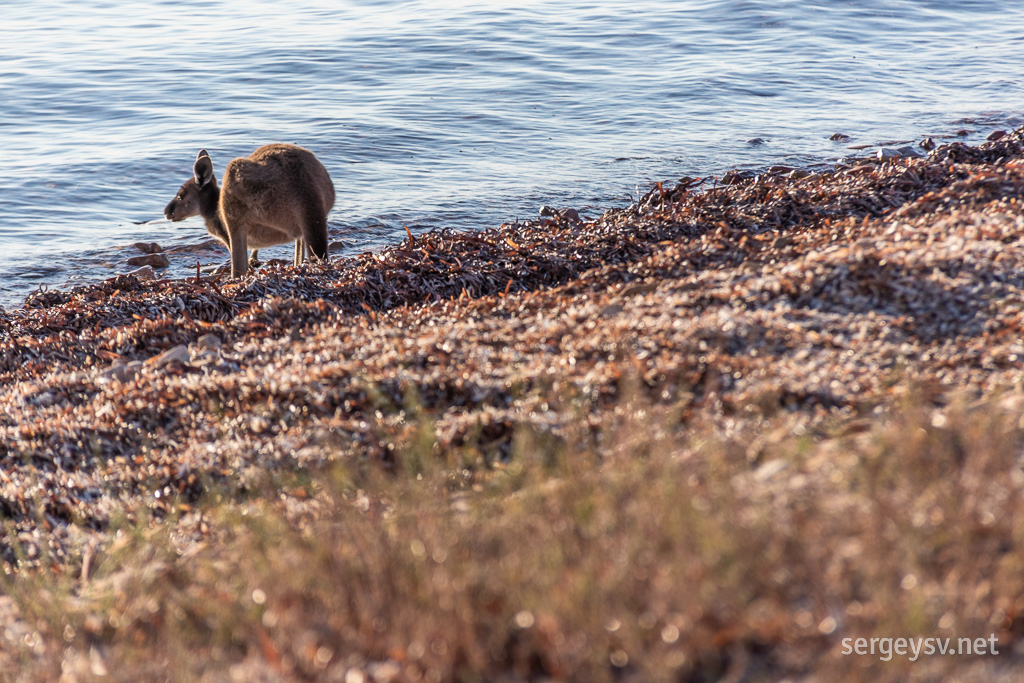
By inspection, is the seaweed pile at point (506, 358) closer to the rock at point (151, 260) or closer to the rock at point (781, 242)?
the rock at point (781, 242)

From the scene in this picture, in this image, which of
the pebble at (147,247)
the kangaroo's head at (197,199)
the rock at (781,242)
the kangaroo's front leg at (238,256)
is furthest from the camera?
the pebble at (147,247)

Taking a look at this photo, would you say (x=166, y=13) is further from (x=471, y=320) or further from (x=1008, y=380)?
(x=1008, y=380)

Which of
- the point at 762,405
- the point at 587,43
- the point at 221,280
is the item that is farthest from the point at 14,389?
the point at 587,43

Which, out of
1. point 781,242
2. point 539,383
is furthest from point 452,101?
point 539,383

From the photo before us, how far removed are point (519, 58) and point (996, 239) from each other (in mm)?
15329

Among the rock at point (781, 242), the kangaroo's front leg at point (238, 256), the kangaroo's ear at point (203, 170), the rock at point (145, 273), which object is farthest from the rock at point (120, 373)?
the rock at point (781, 242)

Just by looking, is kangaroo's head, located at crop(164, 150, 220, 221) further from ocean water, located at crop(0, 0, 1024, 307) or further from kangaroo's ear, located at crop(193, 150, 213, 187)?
ocean water, located at crop(0, 0, 1024, 307)

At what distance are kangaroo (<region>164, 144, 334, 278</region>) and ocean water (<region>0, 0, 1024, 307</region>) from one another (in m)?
1.60

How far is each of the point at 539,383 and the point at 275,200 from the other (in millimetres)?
4776

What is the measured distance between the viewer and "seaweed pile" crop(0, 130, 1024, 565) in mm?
3926

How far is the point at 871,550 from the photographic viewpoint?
2131 millimetres

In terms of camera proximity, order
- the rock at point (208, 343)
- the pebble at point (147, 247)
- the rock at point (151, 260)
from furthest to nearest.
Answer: the pebble at point (147, 247)
the rock at point (151, 260)
the rock at point (208, 343)

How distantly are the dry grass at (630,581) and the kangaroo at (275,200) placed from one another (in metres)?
5.61

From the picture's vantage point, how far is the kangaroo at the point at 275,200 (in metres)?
8.16
